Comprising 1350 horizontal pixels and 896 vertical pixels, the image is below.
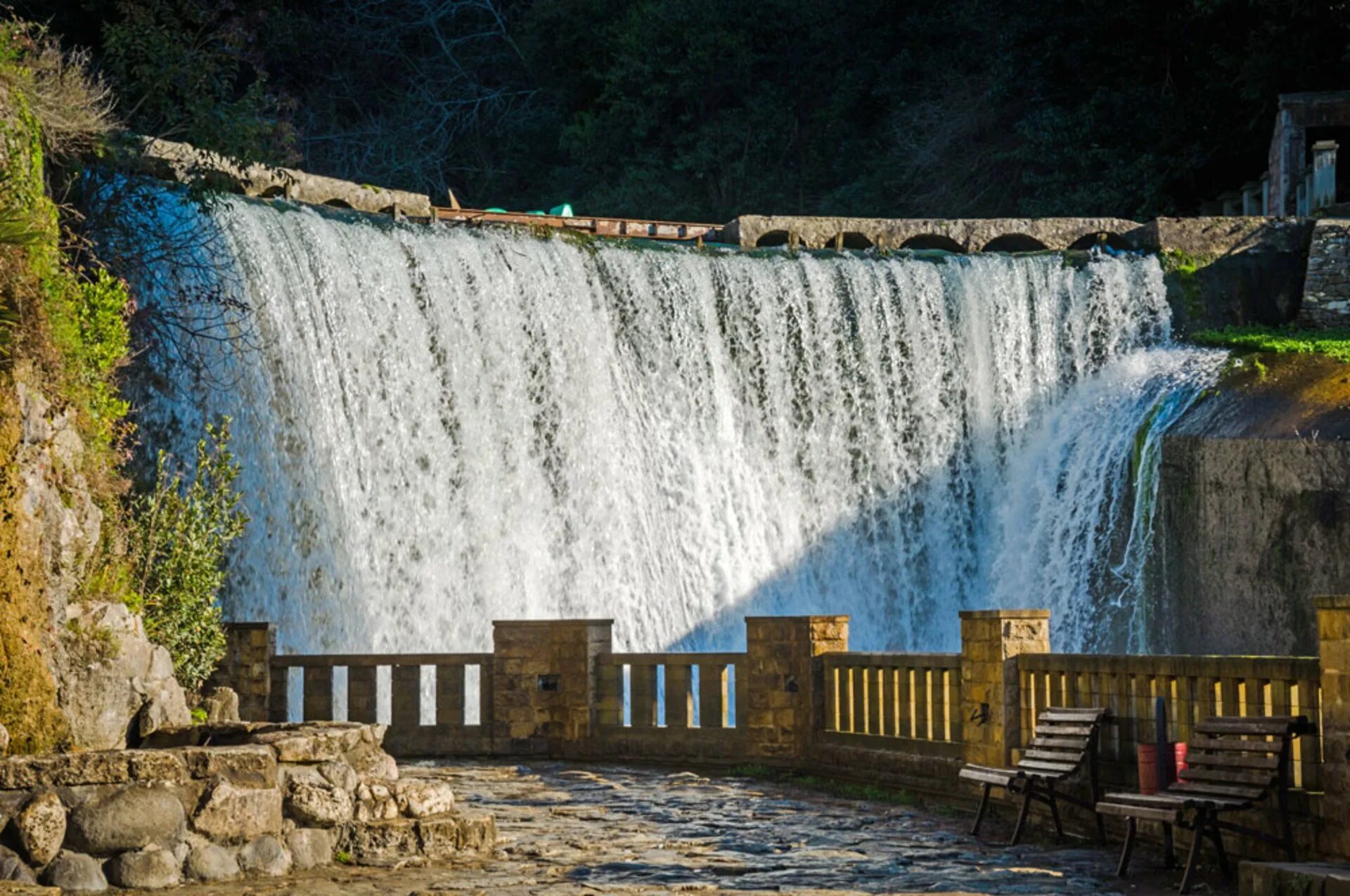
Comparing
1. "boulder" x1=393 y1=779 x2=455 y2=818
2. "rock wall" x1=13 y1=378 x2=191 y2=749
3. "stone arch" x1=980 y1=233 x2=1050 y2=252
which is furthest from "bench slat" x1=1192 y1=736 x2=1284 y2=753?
"stone arch" x1=980 y1=233 x2=1050 y2=252

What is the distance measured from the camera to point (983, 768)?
1188 cm

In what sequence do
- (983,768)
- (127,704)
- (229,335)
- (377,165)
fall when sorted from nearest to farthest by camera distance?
(127,704) < (983,768) < (229,335) < (377,165)

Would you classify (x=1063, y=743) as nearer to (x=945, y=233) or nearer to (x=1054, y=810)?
(x=1054, y=810)

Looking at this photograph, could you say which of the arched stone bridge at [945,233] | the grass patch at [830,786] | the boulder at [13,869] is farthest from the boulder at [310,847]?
the arched stone bridge at [945,233]

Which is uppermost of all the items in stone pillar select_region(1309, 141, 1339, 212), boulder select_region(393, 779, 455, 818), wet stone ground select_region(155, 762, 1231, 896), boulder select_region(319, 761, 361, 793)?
stone pillar select_region(1309, 141, 1339, 212)

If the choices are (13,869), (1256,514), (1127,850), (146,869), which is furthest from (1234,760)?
(1256,514)

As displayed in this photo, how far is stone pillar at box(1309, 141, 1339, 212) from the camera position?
28.0 m

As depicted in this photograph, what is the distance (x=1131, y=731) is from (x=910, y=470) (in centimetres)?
1494

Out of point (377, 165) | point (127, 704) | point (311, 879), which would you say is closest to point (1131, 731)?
point (311, 879)

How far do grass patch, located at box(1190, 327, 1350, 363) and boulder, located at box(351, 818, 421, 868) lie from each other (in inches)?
680

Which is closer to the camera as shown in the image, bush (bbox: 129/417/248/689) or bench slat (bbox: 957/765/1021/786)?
bench slat (bbox: 957/765/1021/786)

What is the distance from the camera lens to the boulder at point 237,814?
9.34 m

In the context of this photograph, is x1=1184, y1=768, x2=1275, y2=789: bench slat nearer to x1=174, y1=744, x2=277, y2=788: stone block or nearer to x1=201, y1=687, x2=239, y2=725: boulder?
x1=174, y1=744, x2=277, y2=788: stone block

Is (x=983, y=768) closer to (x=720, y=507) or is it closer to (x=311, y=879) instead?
(x=311, y=879)
